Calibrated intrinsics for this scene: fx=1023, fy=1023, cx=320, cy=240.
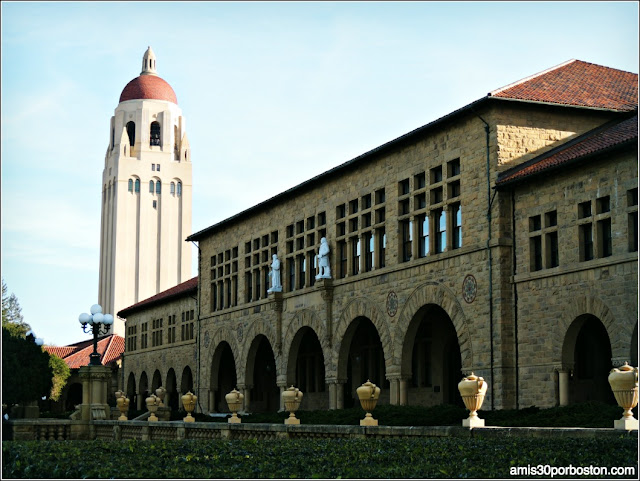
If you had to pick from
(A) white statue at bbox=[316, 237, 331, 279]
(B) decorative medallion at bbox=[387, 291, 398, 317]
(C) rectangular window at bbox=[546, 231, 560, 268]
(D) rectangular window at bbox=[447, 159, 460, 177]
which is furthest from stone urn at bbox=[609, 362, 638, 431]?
(A) white statue at bbox=[316, 237, 331, 279]

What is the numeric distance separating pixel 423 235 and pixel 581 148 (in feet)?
25.2

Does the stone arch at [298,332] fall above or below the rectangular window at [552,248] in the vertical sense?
below

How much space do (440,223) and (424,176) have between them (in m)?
2.05

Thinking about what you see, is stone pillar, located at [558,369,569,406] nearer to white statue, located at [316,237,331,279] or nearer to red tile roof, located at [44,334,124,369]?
white statue, located at [316,237,331,279]

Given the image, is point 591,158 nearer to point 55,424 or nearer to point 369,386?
point 369,386

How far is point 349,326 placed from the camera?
40156mm

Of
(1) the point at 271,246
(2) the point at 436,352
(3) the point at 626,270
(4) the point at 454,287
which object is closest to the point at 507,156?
(4) the point at 454,287

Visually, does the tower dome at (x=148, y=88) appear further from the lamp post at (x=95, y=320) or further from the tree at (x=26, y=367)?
the lamp post at (x=95, y=320)

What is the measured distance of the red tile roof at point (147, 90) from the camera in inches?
4510

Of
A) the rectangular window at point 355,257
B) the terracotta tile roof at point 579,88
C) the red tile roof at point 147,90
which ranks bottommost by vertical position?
the rectangular window at point 355,257

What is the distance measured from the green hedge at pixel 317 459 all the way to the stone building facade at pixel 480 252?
1122 cm

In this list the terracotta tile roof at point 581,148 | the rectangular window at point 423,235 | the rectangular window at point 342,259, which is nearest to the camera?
the terracotta tile roof at point 581,148

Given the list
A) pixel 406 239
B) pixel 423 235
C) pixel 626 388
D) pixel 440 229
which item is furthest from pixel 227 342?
pixel 626 388

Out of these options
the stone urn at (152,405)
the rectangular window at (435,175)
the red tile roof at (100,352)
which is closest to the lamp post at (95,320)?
the stone urn at (152,405)
